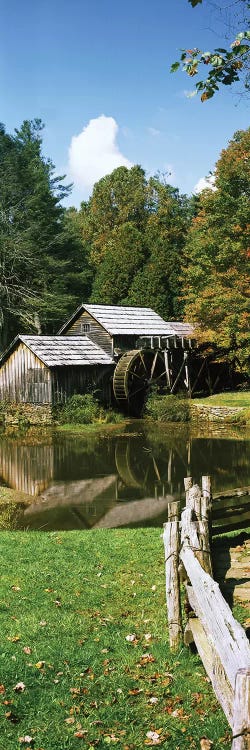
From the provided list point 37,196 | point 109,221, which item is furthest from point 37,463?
point 109,221

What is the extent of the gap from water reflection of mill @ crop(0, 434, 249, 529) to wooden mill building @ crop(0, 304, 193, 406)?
5614 mm

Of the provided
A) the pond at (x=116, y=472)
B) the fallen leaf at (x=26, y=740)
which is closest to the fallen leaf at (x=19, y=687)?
the fallen leaf at (x=26, y=740)

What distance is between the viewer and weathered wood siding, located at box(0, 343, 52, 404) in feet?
100

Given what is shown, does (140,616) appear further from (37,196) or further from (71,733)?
(37,196)

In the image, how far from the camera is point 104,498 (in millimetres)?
16047

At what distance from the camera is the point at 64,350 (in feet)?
105

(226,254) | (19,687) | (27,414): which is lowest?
(19,687)

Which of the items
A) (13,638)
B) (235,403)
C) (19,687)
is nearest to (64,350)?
(235,403)

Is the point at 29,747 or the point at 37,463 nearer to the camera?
the point at 29,747

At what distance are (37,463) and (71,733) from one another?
→ 16513 mm

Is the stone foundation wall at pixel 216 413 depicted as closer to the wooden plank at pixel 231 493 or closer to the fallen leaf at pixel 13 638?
the wooden plank at pixel 231 493

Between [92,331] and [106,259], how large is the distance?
12.7 meters

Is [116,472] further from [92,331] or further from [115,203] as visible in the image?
[115,203]

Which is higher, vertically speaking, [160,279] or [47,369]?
[160,279]
